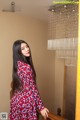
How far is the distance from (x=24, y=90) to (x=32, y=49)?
1.14m

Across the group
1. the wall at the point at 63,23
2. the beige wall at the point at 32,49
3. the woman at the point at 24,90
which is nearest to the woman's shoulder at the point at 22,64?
the woman at the point at 24,90

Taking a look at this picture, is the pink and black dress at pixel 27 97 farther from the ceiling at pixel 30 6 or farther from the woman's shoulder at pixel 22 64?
the ceiling at pixel 30 6

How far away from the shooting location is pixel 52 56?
296cm

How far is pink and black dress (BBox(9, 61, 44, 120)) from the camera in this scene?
1.63 metres

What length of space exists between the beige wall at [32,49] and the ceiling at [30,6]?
12 cm

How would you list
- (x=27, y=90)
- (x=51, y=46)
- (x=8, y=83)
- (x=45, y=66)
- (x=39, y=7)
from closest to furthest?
(x=27, y=90), (x=51, y=46), (x=39, y=7), (x=8, y=83), (x=45, y=66)

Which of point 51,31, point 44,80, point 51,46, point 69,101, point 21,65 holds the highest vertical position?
point 51,31

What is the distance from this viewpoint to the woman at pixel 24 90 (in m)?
1.63

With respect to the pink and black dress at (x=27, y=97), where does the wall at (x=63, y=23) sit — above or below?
above

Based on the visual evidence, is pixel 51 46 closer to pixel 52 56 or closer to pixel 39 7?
pixel 39 7

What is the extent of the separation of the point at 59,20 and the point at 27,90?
0.91m

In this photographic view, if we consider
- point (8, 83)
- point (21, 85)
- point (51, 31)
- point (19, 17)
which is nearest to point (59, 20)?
point (51, 31)

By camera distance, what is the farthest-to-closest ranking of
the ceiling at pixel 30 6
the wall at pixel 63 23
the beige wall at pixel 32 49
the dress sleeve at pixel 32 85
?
the beige wall at pixel 32 49
the ceiling at pixel 30 6
the wall at pixel 63 23
the dress sleeve at pixel 32 85

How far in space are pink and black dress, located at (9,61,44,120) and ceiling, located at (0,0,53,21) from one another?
0.79m
